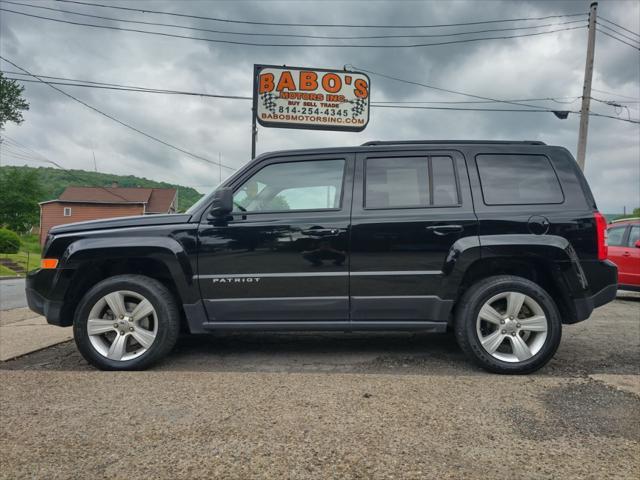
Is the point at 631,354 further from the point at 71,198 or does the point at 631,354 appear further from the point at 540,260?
the point at 71,198

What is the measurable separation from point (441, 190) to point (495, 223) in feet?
1.65

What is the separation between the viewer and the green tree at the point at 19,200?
46.3 meters

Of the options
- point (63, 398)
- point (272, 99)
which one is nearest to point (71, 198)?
point (272, 99)

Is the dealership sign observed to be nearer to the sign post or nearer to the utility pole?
the sign post

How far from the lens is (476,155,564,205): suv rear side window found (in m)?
3.44

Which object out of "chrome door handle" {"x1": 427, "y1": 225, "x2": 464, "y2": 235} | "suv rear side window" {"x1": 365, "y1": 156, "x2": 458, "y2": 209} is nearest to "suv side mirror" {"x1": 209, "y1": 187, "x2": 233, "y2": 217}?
"suv rear side window" {"x1": 365, "y1": 156, "x2": 458, "y2": 209}

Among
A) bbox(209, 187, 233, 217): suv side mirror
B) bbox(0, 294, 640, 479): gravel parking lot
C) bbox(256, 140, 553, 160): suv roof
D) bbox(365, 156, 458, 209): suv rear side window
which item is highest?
bbox(256, 140, 553, 160): suv roof

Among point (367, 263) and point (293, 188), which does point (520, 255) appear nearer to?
point (367, 263)

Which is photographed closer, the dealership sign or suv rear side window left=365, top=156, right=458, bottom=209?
suv rear side window left=365, top=156, right=458, bottom=209

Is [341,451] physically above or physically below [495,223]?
below

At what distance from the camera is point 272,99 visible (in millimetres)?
11289

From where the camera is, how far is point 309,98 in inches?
451

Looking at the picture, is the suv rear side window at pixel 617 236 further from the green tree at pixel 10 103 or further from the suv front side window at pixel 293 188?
the green tree at pixel 10 103

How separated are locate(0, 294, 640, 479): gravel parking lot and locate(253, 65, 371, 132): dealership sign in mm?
8766
